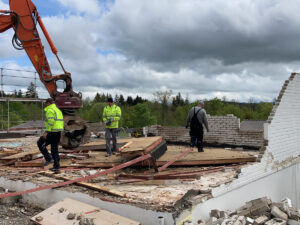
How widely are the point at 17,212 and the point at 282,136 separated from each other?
23.8 feet

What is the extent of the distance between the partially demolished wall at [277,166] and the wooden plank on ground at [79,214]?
169 cm

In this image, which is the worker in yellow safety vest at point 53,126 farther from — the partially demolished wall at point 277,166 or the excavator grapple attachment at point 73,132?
the partially demolished wall at point 277,166

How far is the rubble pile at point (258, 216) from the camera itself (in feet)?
15.5

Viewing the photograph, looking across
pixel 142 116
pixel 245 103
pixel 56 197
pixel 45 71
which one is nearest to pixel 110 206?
pixel 56 197

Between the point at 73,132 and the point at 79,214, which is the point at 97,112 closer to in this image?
the point at 73,132

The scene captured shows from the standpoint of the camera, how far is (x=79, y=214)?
4.84 m

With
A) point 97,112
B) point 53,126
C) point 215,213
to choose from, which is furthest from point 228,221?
point 97,112

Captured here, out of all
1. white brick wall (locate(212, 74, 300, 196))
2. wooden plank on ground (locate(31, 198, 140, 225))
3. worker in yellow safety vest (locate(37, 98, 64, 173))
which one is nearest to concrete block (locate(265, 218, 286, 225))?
white brick wall (locate(212, 74, 300, 196))

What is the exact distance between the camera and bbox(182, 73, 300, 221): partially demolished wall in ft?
20.2

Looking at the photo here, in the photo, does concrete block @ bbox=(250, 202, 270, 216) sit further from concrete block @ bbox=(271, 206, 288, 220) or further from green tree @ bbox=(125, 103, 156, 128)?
green tree @ bbox=(125, 103, 156, 128)

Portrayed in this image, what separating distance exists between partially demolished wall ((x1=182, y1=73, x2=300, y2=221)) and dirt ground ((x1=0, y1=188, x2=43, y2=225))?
341cm

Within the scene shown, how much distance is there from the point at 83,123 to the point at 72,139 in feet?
1.99

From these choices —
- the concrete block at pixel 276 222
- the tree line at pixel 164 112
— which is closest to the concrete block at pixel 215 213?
the concrete block at pixel 276 222

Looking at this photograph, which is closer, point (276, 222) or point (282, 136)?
point (276, 222)
